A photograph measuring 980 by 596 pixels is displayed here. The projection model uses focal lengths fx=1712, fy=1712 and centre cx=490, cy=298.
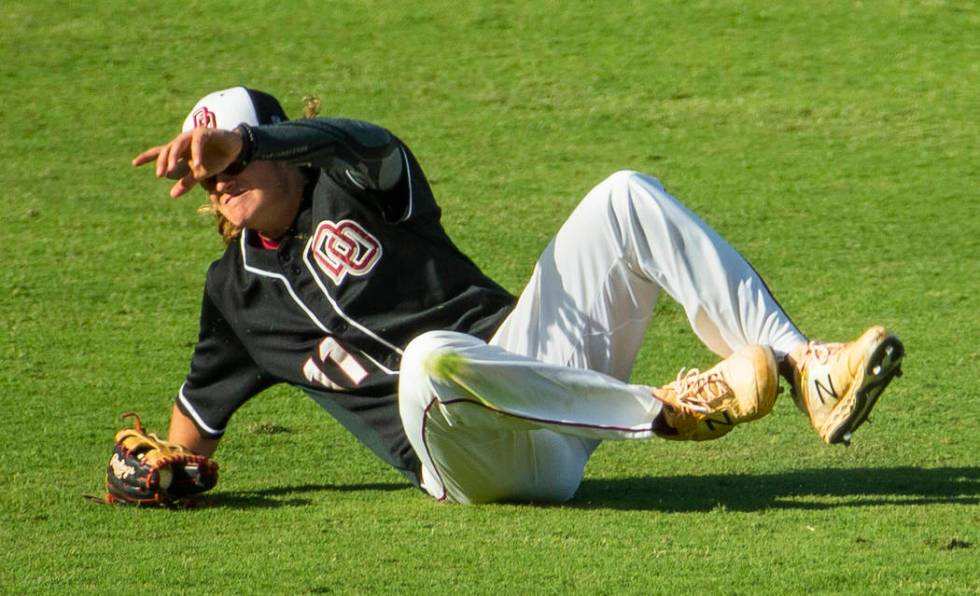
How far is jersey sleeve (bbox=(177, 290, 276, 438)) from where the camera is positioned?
406 cm

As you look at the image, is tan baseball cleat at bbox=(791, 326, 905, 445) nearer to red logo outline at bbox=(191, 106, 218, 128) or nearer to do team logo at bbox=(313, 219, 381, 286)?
do team logo at bbox=(313, 219, 381, 286)

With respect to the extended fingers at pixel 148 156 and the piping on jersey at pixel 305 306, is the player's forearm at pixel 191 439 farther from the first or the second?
the extended fingers at pixel 148 156

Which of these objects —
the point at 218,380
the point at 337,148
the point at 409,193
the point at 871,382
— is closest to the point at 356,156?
the point at 337,148

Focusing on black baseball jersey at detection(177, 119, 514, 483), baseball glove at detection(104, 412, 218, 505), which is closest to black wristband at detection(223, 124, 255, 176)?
black baseball jersey at detection(177, 119, 514, 483)

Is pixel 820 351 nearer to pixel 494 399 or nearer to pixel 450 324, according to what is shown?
pixel 494 399

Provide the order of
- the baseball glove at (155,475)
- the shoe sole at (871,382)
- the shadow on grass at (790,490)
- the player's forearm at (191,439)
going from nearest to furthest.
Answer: the shoe sole at (871,382)
the shadow on grass at (790,490)
the baseball glove at (155,475)
the player's forearm at (191,439)

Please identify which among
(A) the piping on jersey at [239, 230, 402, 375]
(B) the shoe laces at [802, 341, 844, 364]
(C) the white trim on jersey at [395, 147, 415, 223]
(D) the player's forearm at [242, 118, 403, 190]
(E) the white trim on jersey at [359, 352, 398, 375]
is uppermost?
(D) the player's forearm at [242, 118, 403, 190]

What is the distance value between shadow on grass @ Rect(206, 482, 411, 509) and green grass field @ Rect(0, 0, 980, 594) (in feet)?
0.05

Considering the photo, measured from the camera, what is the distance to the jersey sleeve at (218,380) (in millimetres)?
4062

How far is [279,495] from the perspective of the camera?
13.1 ft

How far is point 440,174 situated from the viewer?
7.30 meters

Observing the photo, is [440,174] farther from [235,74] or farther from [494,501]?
[494,501]

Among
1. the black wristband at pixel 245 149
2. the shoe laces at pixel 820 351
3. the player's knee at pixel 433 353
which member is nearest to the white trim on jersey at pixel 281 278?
the player's knee at pixel 433 353

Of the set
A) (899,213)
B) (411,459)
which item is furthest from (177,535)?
(899,213)
